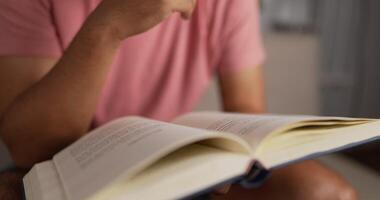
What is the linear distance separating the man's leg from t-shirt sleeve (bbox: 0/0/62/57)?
317 mm

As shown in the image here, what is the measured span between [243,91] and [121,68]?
8.2 inches

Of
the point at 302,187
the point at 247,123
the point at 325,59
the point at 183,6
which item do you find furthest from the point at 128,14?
the point at 325,59

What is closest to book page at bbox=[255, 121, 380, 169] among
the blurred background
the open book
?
the open book

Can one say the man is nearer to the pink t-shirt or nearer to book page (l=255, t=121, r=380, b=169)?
the pink t-shirt

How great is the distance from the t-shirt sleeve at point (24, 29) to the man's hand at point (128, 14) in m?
0.15

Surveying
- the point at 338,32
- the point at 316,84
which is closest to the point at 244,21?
the point at 316,84

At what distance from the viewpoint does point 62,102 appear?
59 cm

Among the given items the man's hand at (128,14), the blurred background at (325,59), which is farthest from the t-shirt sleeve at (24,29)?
the blurred background at (325,59)

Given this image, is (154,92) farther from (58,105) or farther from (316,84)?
(316,84)

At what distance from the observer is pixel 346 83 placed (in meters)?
1.62

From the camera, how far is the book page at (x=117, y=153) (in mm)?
377

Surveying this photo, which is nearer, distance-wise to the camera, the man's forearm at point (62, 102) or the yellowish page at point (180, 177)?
the yellowish page at point (180, 177)

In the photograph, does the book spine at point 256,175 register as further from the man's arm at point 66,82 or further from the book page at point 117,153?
the man's arm at point 66,82

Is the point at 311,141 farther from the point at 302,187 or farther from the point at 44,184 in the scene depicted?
the point at 44,184
